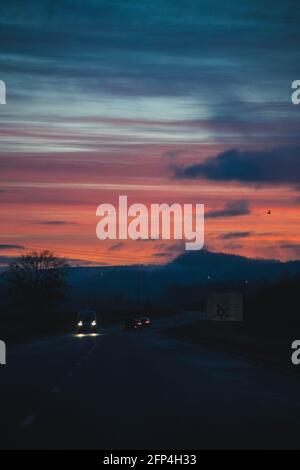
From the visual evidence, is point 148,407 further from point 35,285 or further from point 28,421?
point 35,285

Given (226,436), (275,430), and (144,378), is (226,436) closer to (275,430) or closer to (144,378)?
(275,430)

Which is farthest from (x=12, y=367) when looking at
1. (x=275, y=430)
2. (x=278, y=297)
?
(x=278, y=297)

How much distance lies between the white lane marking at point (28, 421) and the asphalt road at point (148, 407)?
0.02 m

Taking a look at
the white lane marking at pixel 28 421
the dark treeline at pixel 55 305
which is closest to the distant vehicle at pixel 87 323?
the dark treeline at pixel 55 305

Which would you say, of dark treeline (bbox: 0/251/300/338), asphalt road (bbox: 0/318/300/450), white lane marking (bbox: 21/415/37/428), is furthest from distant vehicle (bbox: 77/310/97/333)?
white lane marking (bbox: 21/415/37/428)

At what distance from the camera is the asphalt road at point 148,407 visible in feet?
54.4

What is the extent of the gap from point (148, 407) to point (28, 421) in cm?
343

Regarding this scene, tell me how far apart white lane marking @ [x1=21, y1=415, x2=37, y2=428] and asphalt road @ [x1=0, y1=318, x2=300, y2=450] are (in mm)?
18

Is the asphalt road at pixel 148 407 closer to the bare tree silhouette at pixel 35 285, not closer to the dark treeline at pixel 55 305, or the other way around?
the dark treeline at pixel 55 305

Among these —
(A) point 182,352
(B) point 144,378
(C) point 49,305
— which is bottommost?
(B) point 144,378

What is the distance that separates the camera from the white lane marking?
1869cm
